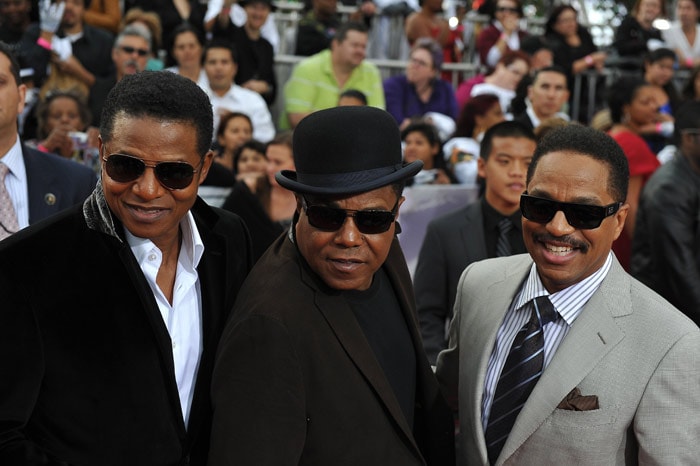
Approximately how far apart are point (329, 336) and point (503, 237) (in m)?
2.49

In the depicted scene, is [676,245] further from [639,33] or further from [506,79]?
[639,33]

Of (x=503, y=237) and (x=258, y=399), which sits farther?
(x=503, y=237)

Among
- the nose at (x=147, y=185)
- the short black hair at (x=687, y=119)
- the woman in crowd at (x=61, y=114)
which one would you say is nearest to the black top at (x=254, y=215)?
the woman in crowd at (x=61, y=114)

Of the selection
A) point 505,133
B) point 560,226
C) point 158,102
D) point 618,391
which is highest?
point 158,102

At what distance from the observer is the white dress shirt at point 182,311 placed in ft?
9.62

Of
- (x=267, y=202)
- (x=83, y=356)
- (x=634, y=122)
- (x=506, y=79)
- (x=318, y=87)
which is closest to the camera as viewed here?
(x=83, y=356)

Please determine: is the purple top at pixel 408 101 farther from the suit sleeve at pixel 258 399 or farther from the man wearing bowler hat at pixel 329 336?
the suit sleeve at pixel 258 399

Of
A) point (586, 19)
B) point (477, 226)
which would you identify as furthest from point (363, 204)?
point (586, 19)

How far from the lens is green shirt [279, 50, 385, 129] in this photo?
951 cm

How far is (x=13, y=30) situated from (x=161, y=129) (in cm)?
652

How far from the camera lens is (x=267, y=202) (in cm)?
606

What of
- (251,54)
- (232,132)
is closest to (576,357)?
(232,132)

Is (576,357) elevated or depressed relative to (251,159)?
elevated

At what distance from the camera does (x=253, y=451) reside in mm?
2502
